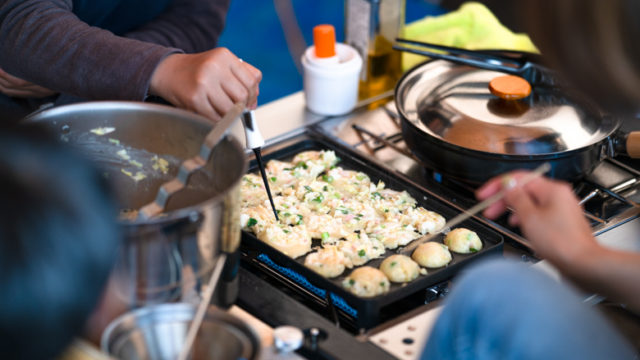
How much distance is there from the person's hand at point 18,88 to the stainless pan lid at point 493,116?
922mm

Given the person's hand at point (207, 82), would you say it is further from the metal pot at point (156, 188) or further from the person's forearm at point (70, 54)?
the metal pot at point (156, 188)

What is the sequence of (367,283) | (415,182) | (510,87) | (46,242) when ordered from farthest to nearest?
1. (510,87)
2. (415,182)
3. (367,283)
4. (46,242)

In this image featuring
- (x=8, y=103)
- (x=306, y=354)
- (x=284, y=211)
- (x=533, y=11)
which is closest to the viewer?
(x=533, y=11)

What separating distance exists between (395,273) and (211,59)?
52cm

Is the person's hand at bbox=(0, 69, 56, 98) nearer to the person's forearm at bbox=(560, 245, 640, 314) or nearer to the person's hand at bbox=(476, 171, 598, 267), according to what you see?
the person's hand at bbox=(476, 171, 598, 267)

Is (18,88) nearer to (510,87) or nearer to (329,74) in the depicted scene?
(329,74)

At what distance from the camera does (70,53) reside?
54.3 inches

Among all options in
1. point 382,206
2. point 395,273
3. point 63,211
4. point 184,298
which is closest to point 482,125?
point 382,206

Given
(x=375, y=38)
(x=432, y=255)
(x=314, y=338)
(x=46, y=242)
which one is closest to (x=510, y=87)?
(x=375, y=38)

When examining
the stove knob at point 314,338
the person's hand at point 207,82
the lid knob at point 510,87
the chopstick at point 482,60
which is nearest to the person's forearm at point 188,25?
the person's hand at point 207,82

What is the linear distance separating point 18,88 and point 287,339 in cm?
117

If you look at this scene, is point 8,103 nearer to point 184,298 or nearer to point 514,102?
point 184,298

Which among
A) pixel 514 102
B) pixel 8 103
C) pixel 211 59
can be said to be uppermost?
pixel 211 59

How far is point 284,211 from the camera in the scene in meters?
1.42
